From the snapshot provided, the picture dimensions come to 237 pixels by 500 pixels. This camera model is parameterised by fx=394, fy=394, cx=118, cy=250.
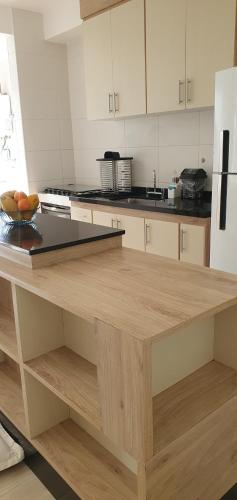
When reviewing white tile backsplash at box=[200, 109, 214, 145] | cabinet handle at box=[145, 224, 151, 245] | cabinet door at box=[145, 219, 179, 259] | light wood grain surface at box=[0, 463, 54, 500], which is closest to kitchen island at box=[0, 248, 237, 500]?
light wood grain surface at box=[0, 463, 54, 500]

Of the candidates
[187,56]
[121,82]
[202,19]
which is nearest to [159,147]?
[121,82]

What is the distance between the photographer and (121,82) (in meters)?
3.21

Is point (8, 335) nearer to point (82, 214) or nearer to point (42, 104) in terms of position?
point (82, 214)

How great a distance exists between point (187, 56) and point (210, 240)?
4.13 ft

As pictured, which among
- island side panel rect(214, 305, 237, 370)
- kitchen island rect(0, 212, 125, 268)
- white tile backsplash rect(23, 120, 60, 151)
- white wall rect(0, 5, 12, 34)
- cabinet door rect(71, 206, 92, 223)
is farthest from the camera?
white tile backsplash rect(23, 120, 60, 151)

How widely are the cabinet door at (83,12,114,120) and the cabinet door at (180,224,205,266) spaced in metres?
Result: 1.37

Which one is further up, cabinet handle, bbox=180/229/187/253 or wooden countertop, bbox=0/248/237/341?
wooden countertop, bbox=0/248/237/341

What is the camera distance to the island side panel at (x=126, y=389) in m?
0.89

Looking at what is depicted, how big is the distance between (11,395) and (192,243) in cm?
147

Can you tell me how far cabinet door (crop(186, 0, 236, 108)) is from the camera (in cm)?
237

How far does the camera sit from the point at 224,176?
222cm

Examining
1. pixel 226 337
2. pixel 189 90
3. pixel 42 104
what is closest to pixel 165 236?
pixel 189 90

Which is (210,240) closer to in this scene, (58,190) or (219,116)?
(219,116)

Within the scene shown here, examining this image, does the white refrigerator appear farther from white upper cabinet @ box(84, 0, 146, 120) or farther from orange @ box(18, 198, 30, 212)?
orange @ box(18, 198, 30, 212)
